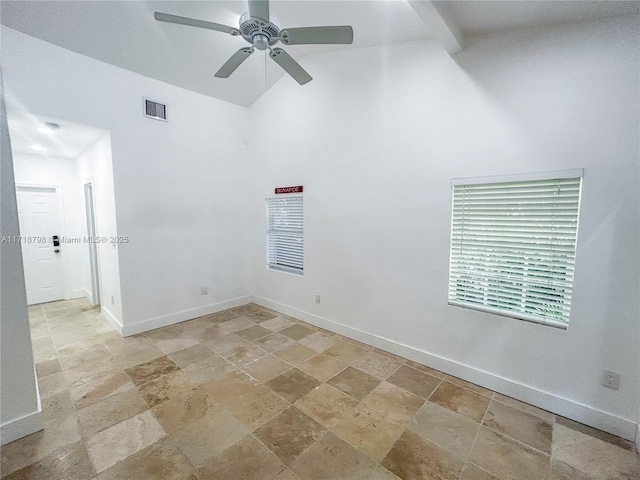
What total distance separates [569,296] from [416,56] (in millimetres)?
2637

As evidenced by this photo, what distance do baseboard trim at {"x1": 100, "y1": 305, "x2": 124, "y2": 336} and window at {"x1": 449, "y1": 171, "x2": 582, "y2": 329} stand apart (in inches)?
163

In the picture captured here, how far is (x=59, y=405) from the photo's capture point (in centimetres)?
230

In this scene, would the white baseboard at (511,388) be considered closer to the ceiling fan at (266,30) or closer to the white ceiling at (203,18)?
the white ceiling at (203,18)

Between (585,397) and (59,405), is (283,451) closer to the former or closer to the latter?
(59,405)

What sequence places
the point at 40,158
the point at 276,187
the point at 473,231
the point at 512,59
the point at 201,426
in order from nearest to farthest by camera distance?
1. the point at 201,426
2. the point at 512,59
3. the point at 473,231
4. the point at 276,187
5. the point at 40,158

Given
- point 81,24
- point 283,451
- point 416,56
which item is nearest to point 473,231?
point 416,56

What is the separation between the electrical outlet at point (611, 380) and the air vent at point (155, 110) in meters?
5.37

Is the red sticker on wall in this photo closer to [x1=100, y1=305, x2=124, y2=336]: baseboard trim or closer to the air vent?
the air vent

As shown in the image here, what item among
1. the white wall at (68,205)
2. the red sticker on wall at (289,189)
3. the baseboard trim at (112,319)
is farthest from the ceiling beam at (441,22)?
the white wall at (68,205)

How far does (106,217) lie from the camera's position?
3.75m

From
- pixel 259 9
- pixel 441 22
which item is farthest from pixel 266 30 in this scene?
pixel 441 22

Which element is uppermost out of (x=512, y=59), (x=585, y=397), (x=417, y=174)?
(x=512, y=59)

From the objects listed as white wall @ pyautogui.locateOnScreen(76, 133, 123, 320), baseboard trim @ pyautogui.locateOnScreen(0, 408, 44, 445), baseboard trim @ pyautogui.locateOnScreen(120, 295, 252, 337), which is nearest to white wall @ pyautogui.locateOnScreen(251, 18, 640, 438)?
baseboard trim @ pyautogui.locateOnScreen(120, 295, 252, 337)

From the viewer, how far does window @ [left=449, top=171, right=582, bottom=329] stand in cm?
216
